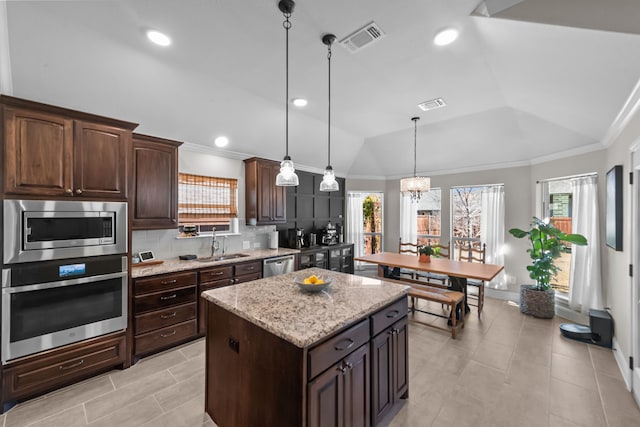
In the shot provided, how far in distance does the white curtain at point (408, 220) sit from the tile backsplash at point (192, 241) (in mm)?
3015

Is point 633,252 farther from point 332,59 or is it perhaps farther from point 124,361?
point 124,361

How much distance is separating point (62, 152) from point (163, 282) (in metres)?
1.54

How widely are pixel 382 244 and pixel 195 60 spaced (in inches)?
206

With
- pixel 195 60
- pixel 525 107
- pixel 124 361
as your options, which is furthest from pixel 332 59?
pixel 124 361

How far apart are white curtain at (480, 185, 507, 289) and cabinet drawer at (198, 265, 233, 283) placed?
459cm

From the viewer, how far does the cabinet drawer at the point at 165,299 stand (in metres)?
Result: 2.75

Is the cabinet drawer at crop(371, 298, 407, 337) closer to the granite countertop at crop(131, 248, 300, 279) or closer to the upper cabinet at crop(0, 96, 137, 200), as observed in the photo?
the granite countertop at crop(131, 248, 300, 279)

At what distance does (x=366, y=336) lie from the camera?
171 cm

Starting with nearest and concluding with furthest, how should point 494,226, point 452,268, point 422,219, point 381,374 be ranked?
point 381,374, point 452,268, point 494,226, point 422,219


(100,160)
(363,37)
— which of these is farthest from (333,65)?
(100,160)

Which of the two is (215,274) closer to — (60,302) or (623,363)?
(60,302)

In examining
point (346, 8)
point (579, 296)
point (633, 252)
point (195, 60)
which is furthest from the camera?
point (579, 296)

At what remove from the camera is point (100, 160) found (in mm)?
2484

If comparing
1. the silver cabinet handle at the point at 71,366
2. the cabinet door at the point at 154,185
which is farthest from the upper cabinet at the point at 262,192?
the silver cabinet handle at the point at 71,366
